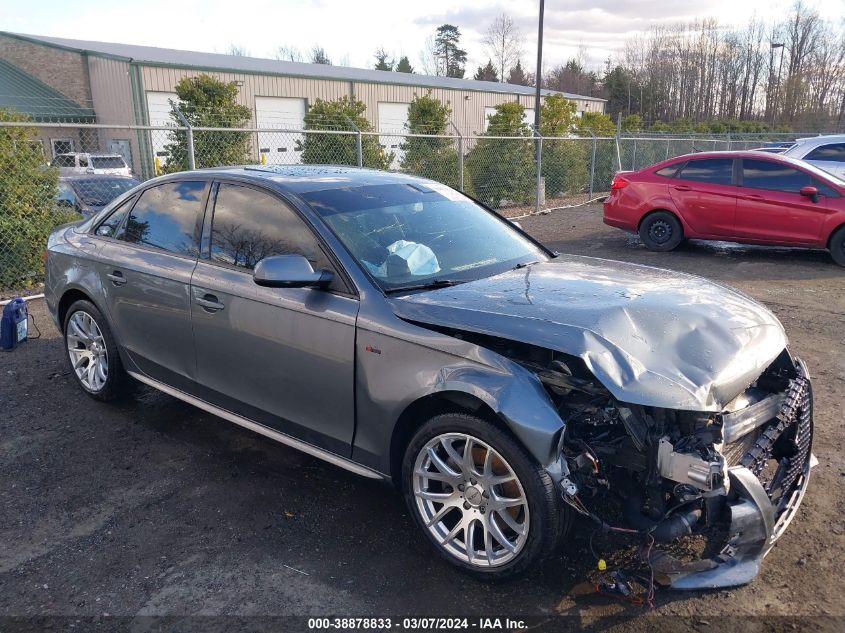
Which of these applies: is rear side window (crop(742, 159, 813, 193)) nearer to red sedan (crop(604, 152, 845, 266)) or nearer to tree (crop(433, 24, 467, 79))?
red sedan (crop(604, 152, 845, 266))

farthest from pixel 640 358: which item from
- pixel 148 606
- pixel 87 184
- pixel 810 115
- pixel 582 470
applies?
pixel 810 115

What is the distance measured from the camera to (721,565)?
2.57m

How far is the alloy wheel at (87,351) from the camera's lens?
15.6 ft

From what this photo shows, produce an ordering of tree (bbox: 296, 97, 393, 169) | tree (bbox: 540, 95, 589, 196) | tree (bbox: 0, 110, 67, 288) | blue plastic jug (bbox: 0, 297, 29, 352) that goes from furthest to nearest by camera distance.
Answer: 1. tree (bbox: 540, 95, 589, 196)
2. tree (bbox: 296, 97, 393, 169)
3. tree (bbox: 0, 110, 67, 288)
4. blue plastic jug (bbox: 0, 297, 29, 352)

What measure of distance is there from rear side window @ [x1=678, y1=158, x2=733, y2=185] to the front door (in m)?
8.53

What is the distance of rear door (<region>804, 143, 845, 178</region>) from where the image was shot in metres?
13.3

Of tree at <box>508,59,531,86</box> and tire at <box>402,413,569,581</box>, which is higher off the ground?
tree at <box>508,59,531,86</box>

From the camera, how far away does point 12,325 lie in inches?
238

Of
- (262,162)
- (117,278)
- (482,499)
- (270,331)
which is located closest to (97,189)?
(262,162)

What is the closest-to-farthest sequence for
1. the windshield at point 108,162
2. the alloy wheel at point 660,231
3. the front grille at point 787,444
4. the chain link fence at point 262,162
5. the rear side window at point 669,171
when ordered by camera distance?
the front grille at point 787,444
the chain link fence at point 262,162
the rear side window at point 669,171
the alloy wheel at point 660,231
the windshield at point 108,162

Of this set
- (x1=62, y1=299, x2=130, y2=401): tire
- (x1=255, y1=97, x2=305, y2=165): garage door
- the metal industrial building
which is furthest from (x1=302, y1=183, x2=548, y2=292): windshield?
(x1=255, y1=97, x2=305, y2=165): garage door

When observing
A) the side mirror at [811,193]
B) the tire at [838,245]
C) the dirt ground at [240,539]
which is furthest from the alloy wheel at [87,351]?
the tire at [838,245]

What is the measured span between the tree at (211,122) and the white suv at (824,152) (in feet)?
36.5

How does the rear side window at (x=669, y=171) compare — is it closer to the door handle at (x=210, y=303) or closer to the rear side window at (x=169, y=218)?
the rear side window at (x=169, y=218)
